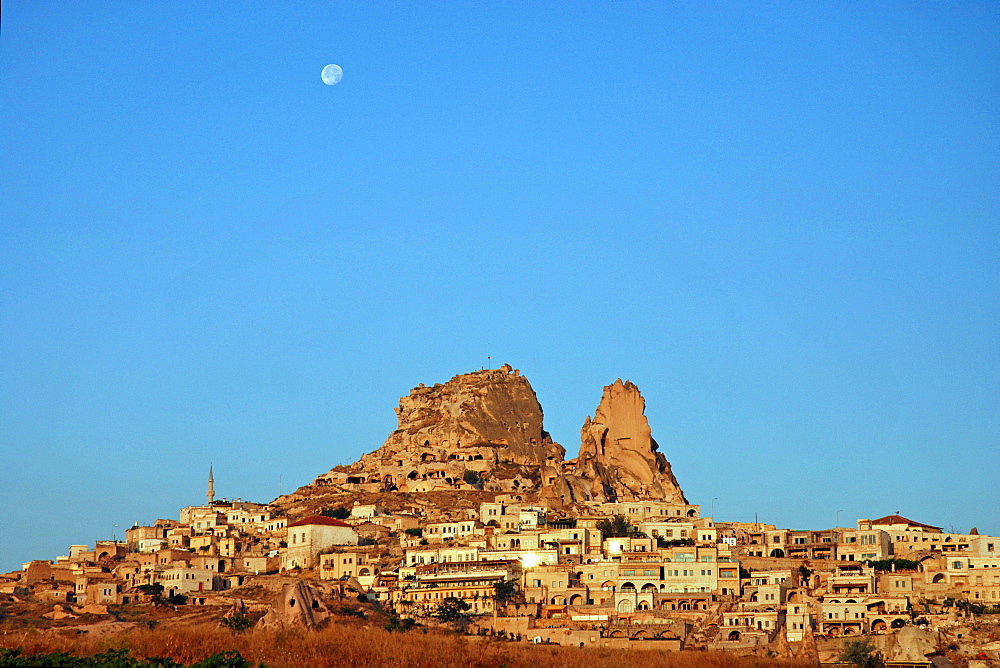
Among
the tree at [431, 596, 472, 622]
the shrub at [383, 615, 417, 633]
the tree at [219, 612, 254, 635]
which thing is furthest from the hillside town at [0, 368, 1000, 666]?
the tree at [219, 612, 254, 635]

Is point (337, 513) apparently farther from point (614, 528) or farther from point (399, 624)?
point (399, 624)

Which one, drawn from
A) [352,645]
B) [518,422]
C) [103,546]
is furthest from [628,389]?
[352,645]

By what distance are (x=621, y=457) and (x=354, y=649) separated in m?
58.8

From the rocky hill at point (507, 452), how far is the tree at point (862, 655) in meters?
40.2

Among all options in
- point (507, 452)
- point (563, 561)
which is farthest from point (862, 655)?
point (507, 452)

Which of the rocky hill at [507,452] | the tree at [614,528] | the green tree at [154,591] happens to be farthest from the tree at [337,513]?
the green tree at [154,591]

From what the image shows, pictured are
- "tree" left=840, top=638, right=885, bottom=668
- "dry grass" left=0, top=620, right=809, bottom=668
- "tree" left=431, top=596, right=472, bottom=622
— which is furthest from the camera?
"tree" left=431, top=596, right=472, bottom=622

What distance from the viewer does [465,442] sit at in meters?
131

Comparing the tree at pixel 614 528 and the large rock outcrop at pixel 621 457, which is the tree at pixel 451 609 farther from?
the large rock outcrop at pixel 621 457

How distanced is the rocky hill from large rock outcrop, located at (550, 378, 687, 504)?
0.07 meters

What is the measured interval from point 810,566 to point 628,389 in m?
35.3

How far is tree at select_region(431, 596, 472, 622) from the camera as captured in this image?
286 ft

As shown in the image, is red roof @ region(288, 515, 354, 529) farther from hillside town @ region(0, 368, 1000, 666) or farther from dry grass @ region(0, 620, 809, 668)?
dry grass @ region(0, 620, 809, 668)

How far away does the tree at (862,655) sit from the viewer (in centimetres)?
7494
